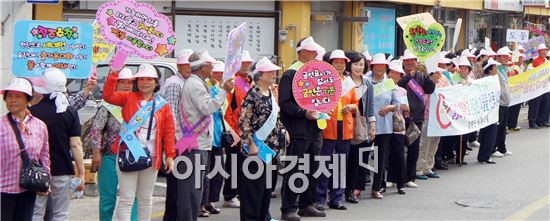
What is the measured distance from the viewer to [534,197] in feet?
34.5

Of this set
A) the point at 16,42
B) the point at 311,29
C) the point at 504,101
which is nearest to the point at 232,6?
the point at 311,29

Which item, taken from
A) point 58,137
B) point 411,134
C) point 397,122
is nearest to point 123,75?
Result: point 58,137

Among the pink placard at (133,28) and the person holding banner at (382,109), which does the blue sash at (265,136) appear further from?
the person holding banner at (382,109)

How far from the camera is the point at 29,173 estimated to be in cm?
625

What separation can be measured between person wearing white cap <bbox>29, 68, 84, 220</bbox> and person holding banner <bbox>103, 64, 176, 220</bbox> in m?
0.40

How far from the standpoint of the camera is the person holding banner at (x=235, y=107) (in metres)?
9.32

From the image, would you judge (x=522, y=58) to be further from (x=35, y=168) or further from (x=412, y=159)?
(x=35, y=168)

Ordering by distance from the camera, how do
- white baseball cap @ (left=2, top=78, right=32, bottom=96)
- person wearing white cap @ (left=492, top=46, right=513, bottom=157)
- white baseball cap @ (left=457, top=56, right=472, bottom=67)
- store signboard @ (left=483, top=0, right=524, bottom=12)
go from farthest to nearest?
store signboard @ (left=483, top=0, right=524, bottom=12) → person wearing white cap @ (left=492, top=46, right=513, bottom=157) → white baseball cap @ (left=457, top=56, right=472, bottom=67) → white baseball cap @ (left=2, top=78, right=32, bottom=96)

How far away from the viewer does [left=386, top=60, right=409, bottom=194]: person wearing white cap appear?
1063 cm

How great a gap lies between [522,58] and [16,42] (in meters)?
13.1

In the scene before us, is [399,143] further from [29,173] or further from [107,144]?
[29,173]

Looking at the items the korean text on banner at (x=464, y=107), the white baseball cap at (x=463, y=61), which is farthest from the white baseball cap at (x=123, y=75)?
the white baseball cap at (x=463, y=61)

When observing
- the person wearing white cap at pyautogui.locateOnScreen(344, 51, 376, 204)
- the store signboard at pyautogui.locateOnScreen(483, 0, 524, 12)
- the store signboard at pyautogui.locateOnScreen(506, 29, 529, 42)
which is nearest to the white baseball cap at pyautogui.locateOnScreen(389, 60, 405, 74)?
the person wearing white cap at pyautogui.locateOnScreen(344, 51, 376, 204)

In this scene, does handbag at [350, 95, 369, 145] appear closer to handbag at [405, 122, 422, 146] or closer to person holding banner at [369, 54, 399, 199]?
person holding banner at [369, 54, 399, 199]
